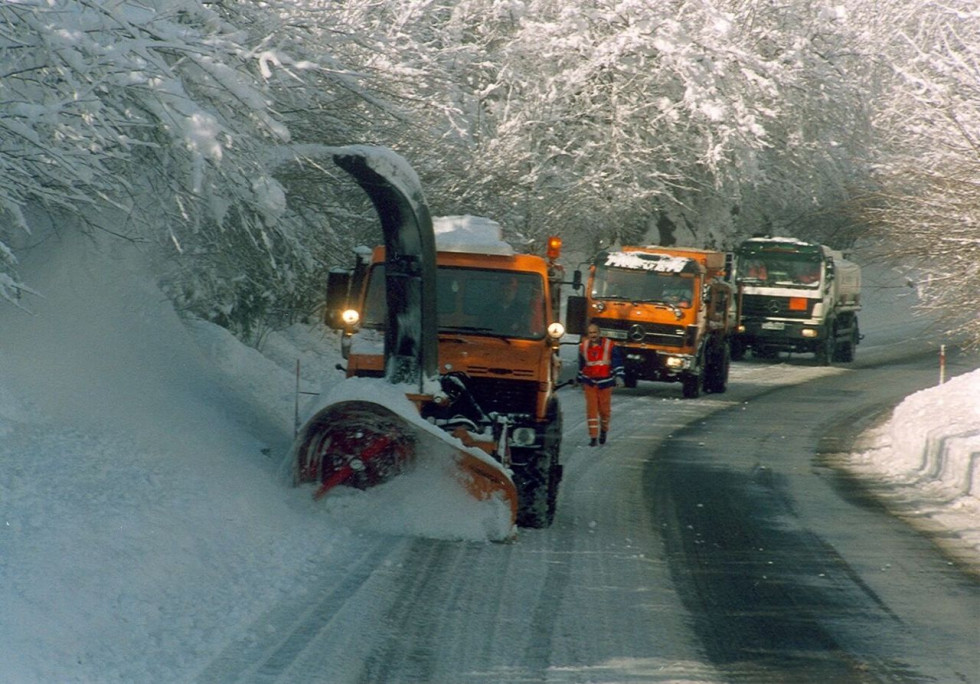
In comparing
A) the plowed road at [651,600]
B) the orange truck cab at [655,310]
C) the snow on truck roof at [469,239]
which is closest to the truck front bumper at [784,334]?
the orange truck cab at [655,310]

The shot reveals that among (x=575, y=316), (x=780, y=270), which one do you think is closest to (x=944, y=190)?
(x=575, y=316)

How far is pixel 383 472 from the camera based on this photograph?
10016 mm

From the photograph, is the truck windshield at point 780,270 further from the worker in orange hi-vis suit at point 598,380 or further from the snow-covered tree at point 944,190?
the worker in orange hi-vis suit at point 598,380

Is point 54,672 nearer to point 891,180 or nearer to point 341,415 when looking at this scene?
point 341,415

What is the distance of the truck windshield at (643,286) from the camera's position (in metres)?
22.1

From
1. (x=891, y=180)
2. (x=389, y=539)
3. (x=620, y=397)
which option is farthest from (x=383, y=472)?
(x=891, y=180)

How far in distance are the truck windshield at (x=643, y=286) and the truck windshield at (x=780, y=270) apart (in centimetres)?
768

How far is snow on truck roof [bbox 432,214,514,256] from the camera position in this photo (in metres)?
11.3

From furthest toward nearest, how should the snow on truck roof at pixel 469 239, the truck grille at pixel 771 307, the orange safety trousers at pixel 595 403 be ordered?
the truck grille at pixel 771 307 < the orange safety trousers at pixel 595 403 < the snow on truck roof at pixel 469 239

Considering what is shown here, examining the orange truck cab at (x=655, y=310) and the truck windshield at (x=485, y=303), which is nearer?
the truck windshield at (x=485, y=303)

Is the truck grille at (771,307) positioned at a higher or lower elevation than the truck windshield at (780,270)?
lower

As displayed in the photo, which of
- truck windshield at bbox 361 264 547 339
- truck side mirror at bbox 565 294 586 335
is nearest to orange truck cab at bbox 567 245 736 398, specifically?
truck side mirror at bbox 565 294 586 335

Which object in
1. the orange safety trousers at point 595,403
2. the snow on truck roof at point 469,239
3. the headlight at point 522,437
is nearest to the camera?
the headlight at point 522,437

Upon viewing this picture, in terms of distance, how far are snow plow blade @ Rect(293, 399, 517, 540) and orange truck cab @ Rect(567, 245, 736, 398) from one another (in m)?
12.0
